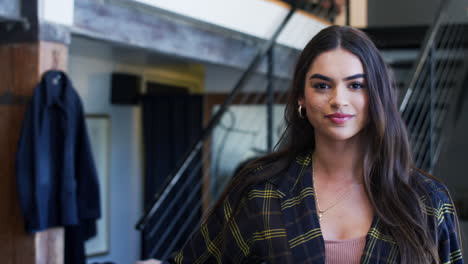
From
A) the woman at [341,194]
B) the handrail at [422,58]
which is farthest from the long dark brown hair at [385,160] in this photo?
the handrail at [422,58]

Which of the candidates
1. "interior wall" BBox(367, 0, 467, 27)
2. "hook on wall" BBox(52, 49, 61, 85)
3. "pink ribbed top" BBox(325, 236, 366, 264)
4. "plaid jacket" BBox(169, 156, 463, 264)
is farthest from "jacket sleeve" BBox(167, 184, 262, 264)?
"interior wall" BBox(367, 0, 467, 27)

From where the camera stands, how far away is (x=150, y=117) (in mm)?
4777

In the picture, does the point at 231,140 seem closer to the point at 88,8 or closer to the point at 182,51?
the point at 182,51

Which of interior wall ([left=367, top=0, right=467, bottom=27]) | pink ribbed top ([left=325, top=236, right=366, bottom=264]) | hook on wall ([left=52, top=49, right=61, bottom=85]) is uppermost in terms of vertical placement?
interior wall ([left=367, top=0, right=467, bottom=27])

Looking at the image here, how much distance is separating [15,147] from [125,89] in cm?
239

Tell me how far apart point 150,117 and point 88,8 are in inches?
92.1

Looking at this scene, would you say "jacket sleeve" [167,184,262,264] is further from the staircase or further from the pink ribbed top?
the staircase

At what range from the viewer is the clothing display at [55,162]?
236 centimetres

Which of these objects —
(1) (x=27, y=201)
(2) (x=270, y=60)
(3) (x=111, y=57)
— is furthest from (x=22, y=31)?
(3) (x=111, y=57)

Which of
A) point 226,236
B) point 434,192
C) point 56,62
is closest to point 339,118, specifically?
point 434,192

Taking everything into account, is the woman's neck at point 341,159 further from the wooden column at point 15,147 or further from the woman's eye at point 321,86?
the wooden column at point 15,147

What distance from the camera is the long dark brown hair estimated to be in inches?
42.8

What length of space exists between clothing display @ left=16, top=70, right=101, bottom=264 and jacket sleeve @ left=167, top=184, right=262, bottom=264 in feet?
4.28

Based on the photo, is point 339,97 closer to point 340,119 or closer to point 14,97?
point 340,119
